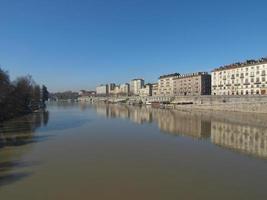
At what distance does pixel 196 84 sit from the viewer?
135625mm

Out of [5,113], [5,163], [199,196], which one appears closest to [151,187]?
[199,196]

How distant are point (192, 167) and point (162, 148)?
6946mm

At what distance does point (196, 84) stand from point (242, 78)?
116 ft

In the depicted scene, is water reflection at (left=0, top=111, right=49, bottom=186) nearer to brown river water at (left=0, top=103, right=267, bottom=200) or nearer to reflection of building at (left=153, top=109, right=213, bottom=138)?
brown river water at (left=0, top=103, right=267, bottom=200)

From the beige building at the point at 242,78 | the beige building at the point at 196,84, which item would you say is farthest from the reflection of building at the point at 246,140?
the beige building at the point at 196,84

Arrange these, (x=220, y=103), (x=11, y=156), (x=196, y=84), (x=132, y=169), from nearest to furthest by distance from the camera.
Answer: (x=132, y=169) → (x=11, y=156) → (x=220, y=103) → (x=196, y=84)

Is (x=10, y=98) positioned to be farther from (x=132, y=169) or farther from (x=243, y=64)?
(x=243, y=64)

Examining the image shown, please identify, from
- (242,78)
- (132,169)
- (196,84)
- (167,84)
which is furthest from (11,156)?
(167,84)

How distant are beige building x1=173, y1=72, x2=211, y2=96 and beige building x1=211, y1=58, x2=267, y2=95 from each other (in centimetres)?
1769

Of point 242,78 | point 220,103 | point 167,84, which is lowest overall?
point 220,103

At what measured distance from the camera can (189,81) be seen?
140250 mm

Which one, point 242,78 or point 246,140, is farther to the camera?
point 242,78

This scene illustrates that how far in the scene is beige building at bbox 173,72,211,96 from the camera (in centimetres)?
13350

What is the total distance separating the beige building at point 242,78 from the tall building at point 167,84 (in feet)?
142
